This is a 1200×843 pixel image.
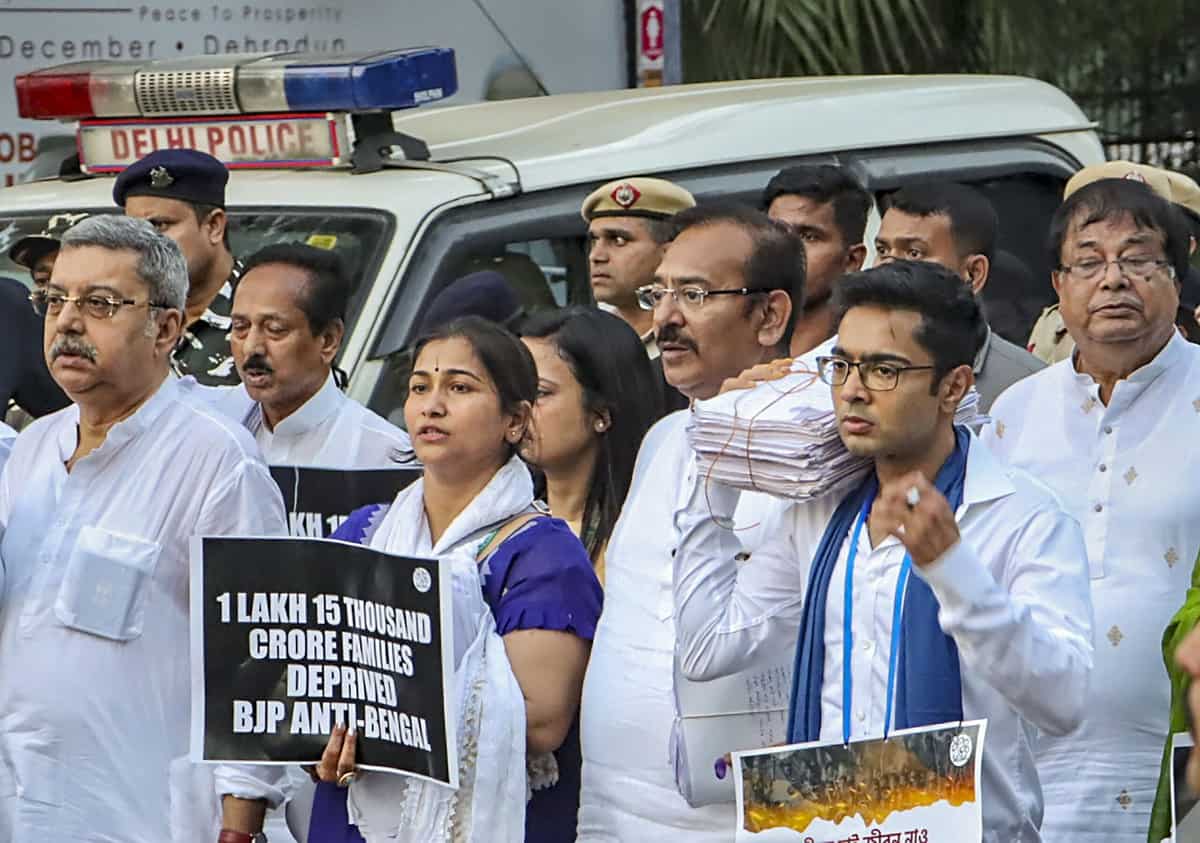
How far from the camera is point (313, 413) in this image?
5.68 m

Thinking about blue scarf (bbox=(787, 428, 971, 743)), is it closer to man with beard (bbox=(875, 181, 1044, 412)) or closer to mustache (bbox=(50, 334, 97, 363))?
mustache (bbox=(50, 334, 97, 363))

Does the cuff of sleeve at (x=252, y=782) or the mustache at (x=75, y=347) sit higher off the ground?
the mustache at (x=75, y=347)

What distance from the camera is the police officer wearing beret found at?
6234 mm

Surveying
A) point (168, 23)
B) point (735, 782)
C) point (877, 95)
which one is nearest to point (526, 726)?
point (735, 782)

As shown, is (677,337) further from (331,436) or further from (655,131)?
(655,131)

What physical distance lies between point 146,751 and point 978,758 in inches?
67.3

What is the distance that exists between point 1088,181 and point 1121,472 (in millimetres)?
1456

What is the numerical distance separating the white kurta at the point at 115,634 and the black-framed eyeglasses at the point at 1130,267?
5.41 ft

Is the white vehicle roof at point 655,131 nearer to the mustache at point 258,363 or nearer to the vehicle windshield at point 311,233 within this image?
→ the vehicle windshield at point 311,233

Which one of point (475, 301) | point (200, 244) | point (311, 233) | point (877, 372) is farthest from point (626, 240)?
point (877, 372)

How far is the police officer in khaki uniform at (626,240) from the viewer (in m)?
6.38

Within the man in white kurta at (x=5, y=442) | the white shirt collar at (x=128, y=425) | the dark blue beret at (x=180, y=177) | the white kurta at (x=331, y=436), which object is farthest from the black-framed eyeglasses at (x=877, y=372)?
the dark blue beret at (x=180, y=177)

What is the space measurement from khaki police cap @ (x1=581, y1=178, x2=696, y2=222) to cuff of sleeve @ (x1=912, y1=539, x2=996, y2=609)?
9.34 ft

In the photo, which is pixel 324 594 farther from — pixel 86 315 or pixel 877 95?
pixel 877 95
